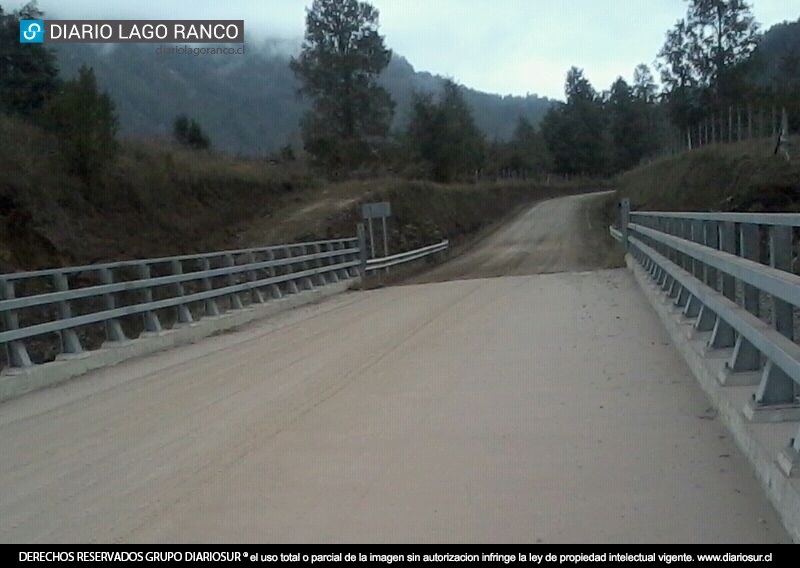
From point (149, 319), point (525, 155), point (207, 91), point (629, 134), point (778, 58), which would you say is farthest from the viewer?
point (207, 91)

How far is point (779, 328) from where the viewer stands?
671 centimetres

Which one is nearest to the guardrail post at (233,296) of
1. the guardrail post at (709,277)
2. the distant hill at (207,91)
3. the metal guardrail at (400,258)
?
the guardrail post at (709,277)

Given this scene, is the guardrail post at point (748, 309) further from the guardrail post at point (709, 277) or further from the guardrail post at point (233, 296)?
the guardrail post at point (233, 296)

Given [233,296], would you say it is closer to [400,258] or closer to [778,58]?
[400,258]

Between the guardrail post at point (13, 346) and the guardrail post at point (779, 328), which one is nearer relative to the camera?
the guardrail post at point (779, 328)

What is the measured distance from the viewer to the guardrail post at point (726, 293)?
8789 mm

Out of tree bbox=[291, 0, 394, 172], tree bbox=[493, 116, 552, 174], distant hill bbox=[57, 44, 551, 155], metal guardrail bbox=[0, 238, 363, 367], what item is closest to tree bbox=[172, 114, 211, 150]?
tree bbox=[291, 0, 394, 172]

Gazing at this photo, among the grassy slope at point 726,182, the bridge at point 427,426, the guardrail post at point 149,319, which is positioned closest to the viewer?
the bridge at point 427,426

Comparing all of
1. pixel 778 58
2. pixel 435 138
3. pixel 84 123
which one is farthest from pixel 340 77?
pixel 778 58

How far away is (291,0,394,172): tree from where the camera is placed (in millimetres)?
64312

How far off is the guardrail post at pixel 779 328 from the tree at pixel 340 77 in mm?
57403

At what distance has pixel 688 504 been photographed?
5578mm

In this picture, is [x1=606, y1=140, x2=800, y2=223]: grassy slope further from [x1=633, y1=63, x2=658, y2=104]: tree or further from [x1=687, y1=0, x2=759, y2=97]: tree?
[x1=633, y1=63, x2=658, y2=104]: tree

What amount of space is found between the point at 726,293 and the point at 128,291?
11780 mm
